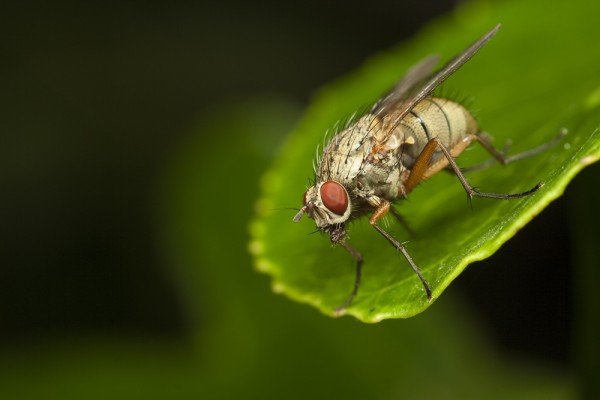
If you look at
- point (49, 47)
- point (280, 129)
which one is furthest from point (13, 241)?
point (280, 129)

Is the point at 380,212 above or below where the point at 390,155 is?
below

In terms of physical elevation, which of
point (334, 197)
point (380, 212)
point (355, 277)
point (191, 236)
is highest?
point (191, 236)

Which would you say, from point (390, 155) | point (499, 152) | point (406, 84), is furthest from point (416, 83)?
point (499, 152)

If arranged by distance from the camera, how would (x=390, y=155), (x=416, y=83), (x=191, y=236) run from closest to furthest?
(x=390, y=155), (x=416, y=83), (x=191, y=236)

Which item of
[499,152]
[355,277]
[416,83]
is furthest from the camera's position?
[416,83]

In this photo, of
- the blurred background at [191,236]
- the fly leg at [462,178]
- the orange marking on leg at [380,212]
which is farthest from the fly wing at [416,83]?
the blurred background at [191,236]

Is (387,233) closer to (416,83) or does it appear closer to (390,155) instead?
(390,155)

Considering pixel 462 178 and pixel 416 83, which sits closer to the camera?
pixel 462 178
